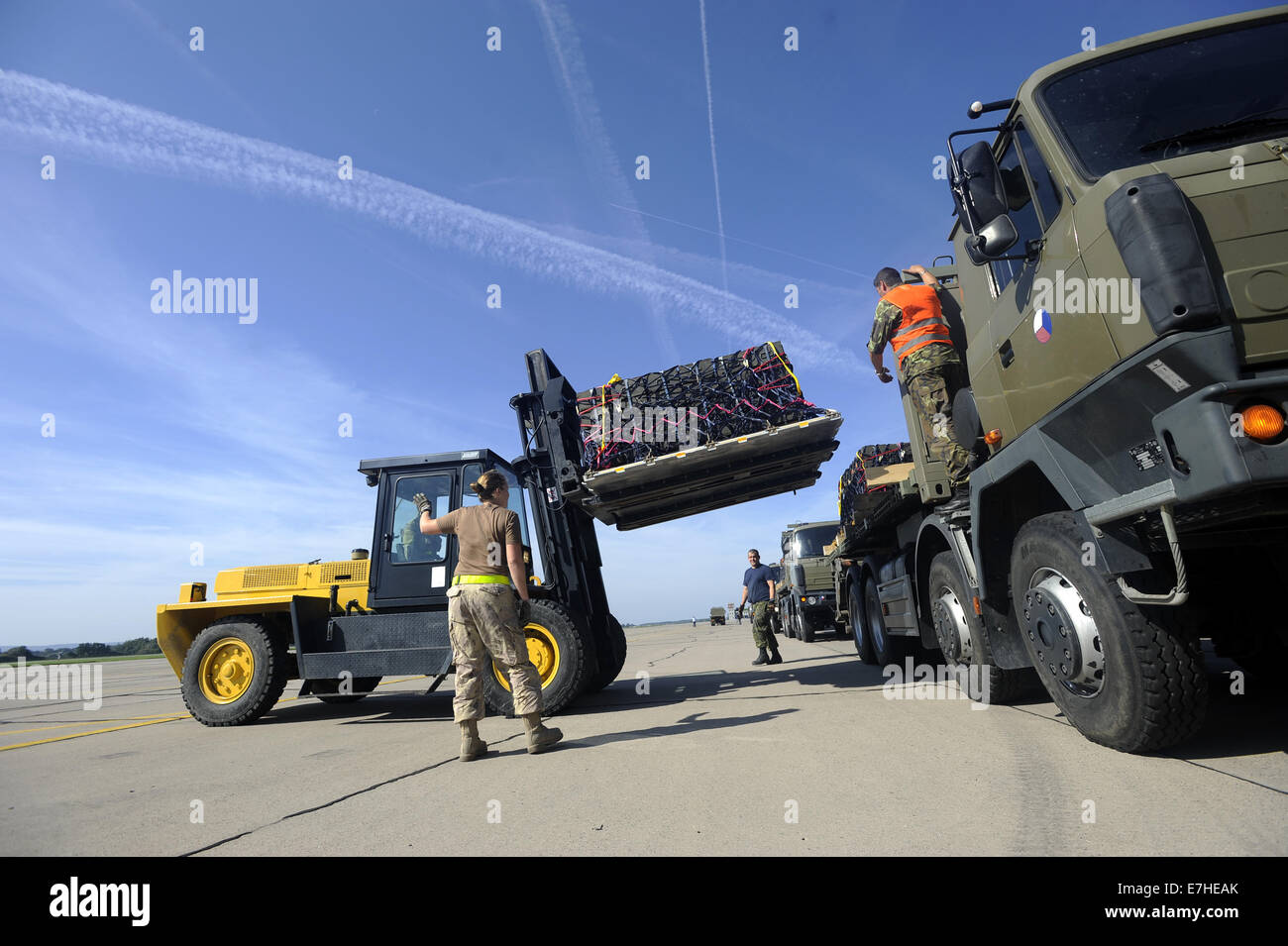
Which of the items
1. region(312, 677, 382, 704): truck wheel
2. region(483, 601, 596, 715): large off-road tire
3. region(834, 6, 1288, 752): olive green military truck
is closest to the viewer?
region(834, 6, 1288, 752): olive green military truck

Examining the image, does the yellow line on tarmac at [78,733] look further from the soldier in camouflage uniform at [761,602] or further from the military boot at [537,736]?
the soldier in camouflage uniform at [761,602]

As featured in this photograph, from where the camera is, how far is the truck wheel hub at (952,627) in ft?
15.7

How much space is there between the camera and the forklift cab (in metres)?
6.93

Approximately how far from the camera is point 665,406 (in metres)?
6.58

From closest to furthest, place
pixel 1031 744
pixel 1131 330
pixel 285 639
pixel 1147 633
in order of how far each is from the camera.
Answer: pixel 1131 330 → pixel 1147 633 → pixel 1031 744 → pixel 285 639

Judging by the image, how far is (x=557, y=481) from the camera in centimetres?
689

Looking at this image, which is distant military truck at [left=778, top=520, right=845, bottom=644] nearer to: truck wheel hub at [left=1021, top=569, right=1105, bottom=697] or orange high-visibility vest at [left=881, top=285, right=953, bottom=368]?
orange high-visibility vest at [left=881, top=285, right=953, bottom=368]

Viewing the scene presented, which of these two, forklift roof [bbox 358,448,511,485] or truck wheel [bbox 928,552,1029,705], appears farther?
forklift roof [bbox 358,448,511,485]

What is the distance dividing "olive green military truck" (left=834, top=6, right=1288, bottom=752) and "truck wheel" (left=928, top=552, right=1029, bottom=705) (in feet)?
1.16

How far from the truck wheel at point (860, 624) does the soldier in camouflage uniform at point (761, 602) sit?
1.35 meters

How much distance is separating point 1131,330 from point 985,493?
152 cm

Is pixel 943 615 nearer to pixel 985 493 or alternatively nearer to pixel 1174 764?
pixel 985 493

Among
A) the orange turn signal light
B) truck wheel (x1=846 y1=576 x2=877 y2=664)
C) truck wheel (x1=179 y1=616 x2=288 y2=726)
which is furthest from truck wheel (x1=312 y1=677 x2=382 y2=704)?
the orange turn signal light

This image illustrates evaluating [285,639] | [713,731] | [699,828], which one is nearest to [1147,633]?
[699,828]
